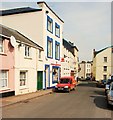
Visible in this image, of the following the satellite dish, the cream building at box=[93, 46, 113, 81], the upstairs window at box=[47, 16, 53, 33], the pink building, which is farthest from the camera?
the cream building at box=[93, 46, 113, 81]

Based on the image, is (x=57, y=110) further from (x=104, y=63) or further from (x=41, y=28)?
(x=104, y=63)

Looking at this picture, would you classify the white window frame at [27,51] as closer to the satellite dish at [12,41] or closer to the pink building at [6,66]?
the pink building at [6,66]

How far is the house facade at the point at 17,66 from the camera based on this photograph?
64.1 ft

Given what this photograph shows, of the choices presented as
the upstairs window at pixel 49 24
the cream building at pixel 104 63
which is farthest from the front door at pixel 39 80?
the cream building at pixel 104 63

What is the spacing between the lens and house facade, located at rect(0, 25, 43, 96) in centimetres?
1955

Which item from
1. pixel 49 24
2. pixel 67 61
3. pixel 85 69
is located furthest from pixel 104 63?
pixel 85 69

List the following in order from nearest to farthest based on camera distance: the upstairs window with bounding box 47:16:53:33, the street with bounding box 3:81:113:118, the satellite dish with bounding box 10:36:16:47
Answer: the street with bounding box 3:81:113:118 < the satellite dish with bounding box 10:36:16:47 < the upstairs window with bounding box 47:16:53:33

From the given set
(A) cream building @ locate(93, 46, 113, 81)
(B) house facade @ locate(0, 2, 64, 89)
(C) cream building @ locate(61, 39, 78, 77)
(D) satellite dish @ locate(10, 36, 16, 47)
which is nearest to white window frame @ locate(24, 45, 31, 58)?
(B) house facade @ locate(0, 2, 64, 89)

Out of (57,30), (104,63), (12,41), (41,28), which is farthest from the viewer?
(104,63)

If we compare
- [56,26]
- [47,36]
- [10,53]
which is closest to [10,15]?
[47,36]

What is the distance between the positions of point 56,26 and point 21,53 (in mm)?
14874

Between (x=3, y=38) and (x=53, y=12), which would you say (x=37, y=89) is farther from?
(x=53, y=12)

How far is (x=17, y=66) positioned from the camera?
70.1ft

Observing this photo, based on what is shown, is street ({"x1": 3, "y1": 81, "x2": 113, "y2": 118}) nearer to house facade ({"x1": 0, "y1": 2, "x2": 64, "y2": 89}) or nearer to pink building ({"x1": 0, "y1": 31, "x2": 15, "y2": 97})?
pink building ({"x1": 0, "y1": 31, "x2": 15, "y2": 97})
